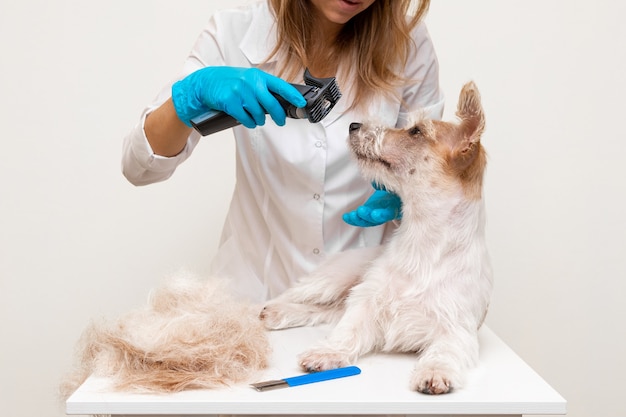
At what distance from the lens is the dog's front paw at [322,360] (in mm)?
1453

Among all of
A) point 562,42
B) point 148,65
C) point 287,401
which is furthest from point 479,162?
point 148,65

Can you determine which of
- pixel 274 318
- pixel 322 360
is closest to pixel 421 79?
pixel 274 318

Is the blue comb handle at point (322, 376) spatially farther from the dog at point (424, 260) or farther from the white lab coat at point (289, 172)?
the white lab coat at point (289, 172)

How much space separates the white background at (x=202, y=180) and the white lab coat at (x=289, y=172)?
0.67m

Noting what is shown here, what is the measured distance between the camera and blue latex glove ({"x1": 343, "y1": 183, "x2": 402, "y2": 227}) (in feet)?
6.05

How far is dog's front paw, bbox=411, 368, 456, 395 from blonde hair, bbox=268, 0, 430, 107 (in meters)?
0.90

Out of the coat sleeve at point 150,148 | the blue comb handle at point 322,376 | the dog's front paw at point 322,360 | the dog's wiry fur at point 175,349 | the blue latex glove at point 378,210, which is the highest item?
the coat sleeve at point 150,148

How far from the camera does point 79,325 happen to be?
9.64ft

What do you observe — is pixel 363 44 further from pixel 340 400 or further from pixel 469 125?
pixel 340 400

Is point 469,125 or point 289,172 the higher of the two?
point 469,125

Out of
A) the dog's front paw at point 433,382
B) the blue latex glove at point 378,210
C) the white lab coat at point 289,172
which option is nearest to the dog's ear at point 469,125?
the blue latex glove at point 378,210

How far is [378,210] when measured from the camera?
1.84 m

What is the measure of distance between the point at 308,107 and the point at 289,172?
1.62ft

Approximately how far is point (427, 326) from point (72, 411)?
2.28ft
